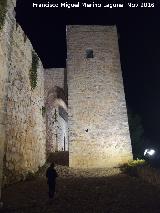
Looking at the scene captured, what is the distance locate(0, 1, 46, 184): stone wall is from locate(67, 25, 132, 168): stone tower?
200cm

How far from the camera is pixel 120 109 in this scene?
14.2 meters

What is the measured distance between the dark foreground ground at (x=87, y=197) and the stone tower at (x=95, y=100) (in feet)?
11.3

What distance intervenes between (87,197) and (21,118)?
4.58 m

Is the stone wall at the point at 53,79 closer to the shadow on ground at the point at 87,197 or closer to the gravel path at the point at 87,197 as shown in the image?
the gravel path at the point at 87,197

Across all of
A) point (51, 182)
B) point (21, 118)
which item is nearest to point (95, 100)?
point (21, 118)

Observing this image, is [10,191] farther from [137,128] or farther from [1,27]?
[137,128]

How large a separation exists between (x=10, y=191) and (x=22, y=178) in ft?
6.67

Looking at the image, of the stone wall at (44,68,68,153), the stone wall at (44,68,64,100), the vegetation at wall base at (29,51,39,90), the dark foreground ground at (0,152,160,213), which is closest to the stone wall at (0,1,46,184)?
the vegetation at wall base at (29,51,39,90)

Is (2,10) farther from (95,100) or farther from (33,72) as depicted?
(95,100)

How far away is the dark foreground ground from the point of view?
618 cm

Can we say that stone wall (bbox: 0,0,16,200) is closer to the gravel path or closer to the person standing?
the gravel path

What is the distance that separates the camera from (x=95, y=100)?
46.7ft

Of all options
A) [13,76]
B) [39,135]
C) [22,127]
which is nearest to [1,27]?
[13,76]

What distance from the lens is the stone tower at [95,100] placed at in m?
13.5
